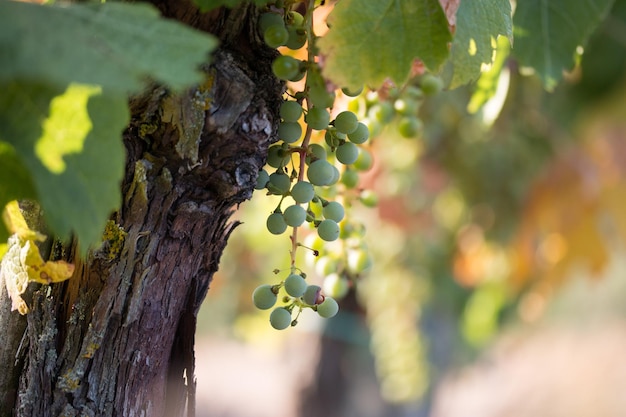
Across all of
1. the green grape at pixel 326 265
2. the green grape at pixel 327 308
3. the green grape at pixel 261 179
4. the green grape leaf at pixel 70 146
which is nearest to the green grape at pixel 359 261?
the green grape at pixel 326 265

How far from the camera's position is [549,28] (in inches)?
45.4

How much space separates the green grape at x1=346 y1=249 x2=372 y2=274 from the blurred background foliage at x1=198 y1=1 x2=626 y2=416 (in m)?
1.03

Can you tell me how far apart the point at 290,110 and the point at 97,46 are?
295 millimetres

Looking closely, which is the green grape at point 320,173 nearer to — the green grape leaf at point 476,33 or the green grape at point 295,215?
the green grape at point 295,215

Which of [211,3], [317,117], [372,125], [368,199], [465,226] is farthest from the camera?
[465,226]

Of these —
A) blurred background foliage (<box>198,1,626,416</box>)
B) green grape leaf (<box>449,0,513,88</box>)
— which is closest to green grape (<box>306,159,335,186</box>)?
green grape leaf (<box>449,0,513,88</box>)

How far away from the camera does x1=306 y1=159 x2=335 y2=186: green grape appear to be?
2.60 ft

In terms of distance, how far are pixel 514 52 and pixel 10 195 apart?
853 millimetres

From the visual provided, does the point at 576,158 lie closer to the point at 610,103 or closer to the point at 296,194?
the point at 610,103

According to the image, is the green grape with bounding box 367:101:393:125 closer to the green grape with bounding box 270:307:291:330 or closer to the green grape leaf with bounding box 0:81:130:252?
the green grape with bounding box 270:307:291:330

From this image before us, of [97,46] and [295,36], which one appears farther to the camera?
[295,36]

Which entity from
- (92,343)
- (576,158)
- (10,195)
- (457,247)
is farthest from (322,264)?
(457,247)

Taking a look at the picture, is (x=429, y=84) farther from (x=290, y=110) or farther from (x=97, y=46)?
(x=97, y=46)

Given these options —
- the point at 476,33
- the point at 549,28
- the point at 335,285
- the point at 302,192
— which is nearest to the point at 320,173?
the point at 302,192
